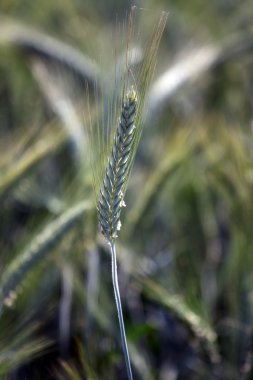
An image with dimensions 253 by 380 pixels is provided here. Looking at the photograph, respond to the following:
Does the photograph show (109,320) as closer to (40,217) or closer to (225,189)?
(40,217)

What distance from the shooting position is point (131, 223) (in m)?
1.30

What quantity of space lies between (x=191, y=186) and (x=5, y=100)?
774 mm

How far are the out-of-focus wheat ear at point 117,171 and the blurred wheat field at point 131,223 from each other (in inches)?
2.2

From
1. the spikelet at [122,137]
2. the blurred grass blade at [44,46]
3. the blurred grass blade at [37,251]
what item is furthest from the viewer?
the blurred grass blade at [44,46]

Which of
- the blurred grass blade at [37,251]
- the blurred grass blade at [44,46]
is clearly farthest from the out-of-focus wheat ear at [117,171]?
the blurred grass blade at [44,46]

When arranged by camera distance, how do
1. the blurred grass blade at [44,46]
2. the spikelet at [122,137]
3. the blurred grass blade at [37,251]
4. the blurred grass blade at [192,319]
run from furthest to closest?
the blurred grass blade at [44,46] < the blurred grass blade at [192,319] < the blurred grass blade at [37,251] < the spikelet at [122,137]

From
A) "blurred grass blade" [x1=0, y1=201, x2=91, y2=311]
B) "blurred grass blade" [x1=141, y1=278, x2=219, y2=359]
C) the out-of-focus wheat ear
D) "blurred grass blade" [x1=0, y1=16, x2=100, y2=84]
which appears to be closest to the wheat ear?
the out-of-focus wheat ear

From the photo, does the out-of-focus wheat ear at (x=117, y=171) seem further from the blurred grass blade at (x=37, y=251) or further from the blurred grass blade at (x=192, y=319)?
the blurred grass blade at (x=192, y=319)

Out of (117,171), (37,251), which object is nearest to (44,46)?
(37,251)

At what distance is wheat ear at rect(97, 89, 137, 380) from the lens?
0.67 m

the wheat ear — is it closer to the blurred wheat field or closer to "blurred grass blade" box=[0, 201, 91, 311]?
the blurred wheat field

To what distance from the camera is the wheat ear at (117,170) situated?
0.67m

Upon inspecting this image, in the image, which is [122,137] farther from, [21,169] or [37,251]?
[21,169]

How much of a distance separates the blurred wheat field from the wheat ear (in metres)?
0.06
